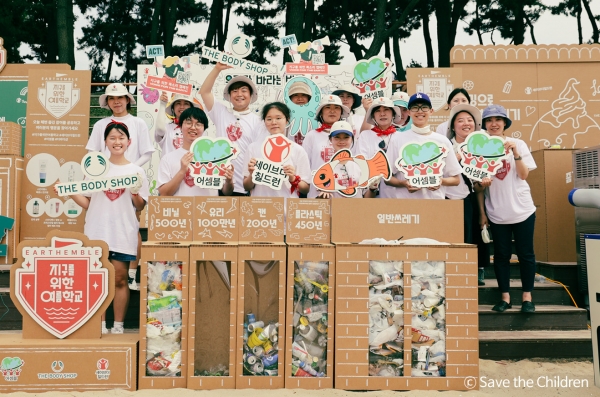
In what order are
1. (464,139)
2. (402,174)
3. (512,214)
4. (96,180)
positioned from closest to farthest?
(96,180) → (402,174) → (512,214) → (464,139)

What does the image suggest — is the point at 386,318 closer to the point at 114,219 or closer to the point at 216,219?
the point at 216,219

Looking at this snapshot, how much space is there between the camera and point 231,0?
19.0m

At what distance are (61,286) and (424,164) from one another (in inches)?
93.0

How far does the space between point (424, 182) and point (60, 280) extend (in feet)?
7.62

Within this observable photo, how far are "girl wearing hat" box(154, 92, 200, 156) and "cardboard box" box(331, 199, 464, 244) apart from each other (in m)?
1.87

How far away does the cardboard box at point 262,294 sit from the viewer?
10.3 feet

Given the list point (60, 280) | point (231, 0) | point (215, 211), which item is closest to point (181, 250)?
point (215, 211)

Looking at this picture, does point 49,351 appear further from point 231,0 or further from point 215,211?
point 231,0

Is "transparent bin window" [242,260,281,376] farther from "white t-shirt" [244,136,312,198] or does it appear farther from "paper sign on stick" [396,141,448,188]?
"paper sign on stick" [396,141,448,188]

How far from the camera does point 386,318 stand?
10.5ft

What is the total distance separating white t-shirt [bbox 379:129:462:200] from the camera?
392cm

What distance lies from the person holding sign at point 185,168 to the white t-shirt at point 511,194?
1995 mm

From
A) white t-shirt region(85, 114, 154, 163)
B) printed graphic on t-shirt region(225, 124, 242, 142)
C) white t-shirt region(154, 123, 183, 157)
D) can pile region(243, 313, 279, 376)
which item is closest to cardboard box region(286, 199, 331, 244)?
can pile region(243, 313, 279, 376)

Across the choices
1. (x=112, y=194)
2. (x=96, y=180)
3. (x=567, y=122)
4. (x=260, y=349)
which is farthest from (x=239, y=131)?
(x=567, y=122)
